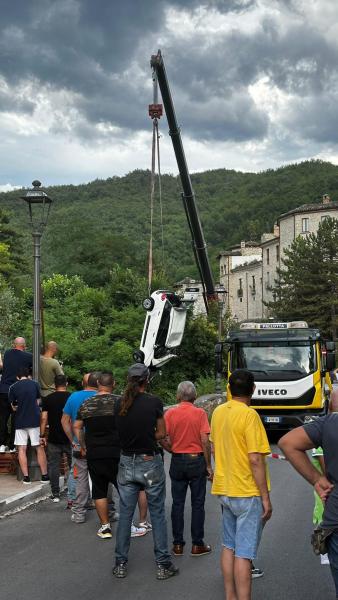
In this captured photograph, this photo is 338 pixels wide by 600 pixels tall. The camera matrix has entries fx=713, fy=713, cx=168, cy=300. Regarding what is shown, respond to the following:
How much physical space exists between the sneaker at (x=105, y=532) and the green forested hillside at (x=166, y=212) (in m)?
55.3

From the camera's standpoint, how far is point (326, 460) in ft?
14.0

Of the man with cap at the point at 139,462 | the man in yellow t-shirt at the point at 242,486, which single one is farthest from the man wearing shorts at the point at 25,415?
the man in yellow t-shirt at the point at 242,486

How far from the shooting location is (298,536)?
313 inches

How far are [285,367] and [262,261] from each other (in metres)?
65.5

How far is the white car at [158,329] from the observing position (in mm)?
19078

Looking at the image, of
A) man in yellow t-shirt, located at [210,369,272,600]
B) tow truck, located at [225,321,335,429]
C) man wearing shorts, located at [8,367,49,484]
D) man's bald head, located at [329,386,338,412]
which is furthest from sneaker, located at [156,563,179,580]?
tow truck, located at [225,321,335,429]

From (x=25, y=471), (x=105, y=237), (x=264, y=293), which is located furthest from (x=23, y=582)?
(x=264, y=293)

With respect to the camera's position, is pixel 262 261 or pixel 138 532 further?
pixel 262 261

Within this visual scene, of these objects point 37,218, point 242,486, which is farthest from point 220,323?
point 242,486

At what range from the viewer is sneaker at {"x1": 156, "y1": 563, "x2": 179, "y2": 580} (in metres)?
6.48

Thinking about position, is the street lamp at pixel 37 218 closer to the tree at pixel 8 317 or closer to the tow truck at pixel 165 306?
the tow truck at pixel 165 306

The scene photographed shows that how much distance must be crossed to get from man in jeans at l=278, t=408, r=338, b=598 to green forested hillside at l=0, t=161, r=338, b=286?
59.0 meters

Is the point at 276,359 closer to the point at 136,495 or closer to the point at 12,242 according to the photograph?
the point at 136,495

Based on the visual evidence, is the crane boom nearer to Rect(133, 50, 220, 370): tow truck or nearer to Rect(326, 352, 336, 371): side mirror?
Rect(133, 50, 220, 370): tow truck
